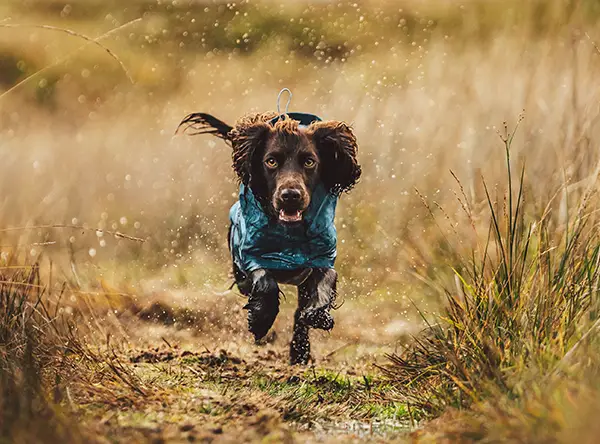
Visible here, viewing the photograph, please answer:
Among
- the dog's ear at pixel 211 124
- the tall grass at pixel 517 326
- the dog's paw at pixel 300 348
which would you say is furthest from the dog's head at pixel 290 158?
the tall grass at pixel 517 326

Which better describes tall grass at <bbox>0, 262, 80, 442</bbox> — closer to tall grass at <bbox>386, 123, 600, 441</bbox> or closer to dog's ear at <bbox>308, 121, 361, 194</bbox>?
tall grass at <bbox>386, 123, 600, 441</bbox>

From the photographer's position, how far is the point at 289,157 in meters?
4.43

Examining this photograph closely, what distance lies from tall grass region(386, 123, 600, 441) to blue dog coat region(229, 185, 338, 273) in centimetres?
95

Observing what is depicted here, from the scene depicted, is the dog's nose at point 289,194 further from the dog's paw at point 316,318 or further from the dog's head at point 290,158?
the dog's paw at point 316,318

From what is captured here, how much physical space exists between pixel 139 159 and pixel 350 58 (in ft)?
9.53

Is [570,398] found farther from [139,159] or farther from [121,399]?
[139,159]

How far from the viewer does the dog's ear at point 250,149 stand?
4594 millimetres

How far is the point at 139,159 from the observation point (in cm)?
782

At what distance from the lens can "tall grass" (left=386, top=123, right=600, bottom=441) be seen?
109 inches

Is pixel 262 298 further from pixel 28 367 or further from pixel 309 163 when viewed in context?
pixel 28 367

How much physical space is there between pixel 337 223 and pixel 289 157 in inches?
118

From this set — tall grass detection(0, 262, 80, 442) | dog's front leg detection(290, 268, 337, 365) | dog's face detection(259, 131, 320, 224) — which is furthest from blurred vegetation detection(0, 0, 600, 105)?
tall grass detection(0, 262, 80, 442)

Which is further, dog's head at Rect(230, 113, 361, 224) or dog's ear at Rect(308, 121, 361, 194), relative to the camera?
dog's ear at Rect(308, 121, 361, 194)

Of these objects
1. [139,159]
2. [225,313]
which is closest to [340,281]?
[225,313]
